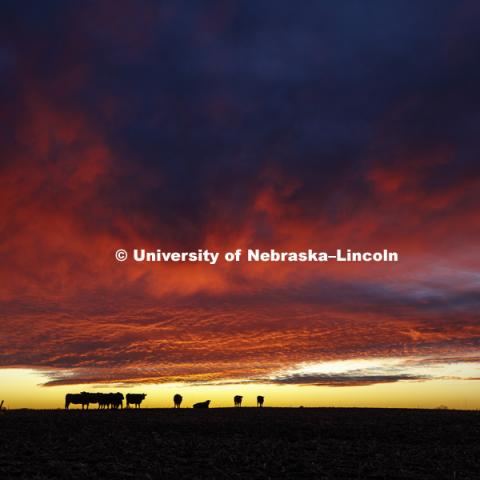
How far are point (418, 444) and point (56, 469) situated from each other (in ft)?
60.9

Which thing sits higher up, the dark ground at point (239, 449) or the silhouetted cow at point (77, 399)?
the silhouetted cow at point (77, 399)

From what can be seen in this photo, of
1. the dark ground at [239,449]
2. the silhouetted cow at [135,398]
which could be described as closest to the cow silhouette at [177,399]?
the silhouetted cow at [135,398]

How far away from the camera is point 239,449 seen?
2841 centimetres

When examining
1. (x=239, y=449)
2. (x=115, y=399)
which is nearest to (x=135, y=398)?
(x=115, y=399)

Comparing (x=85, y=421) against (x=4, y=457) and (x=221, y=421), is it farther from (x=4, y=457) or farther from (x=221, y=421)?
(x=4, y=457)

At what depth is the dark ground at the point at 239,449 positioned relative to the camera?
910 inches

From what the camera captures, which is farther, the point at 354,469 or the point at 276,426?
the point at 276,426

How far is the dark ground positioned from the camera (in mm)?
23109

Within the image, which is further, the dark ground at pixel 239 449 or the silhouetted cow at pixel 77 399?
the silhouetted cow at pixel 77 399

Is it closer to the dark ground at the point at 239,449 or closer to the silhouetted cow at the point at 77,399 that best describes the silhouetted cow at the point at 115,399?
the silhouetted cow at the point at 77,399

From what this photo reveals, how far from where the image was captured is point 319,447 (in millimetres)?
29484

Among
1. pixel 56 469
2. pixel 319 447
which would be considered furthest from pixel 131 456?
pixel 319 447

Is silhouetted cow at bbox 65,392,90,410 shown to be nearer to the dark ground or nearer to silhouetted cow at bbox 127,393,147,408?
silhouetted cow at bbox 127,393,147,408

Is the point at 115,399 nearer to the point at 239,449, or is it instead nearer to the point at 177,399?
the point at 177,399
